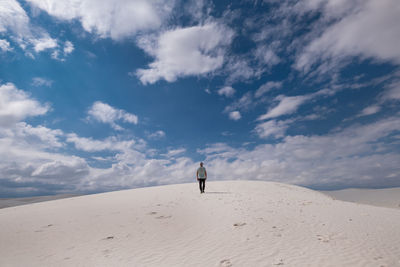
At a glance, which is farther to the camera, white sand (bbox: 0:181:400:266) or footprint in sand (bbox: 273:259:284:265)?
white sand (bbox: 0:181:400:266)

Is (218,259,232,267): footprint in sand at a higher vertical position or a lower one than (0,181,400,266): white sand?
lower

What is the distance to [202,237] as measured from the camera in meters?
8.56

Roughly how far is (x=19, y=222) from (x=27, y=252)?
547 centimetres

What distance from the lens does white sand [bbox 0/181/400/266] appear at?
6.65 meters

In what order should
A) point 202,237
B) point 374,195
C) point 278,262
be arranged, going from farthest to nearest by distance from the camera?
point 374,195 → point 202,237 → point 278,262

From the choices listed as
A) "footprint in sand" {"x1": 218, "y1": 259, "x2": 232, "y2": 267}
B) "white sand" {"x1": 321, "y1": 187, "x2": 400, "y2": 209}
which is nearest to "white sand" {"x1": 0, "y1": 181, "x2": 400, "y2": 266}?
"footprint in sand" {"x1": 218, "y1": 259, "x2": 232, "y2": 267}

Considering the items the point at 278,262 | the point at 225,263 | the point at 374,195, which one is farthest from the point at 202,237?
the point at 374,195

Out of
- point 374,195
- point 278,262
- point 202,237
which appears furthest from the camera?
point 374,195

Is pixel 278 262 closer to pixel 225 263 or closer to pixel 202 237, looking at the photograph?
pixel 225 263

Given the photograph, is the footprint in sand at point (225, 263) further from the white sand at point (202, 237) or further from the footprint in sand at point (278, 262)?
the footprint in sand at point (278, 262)

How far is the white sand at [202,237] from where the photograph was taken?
21.8 feet

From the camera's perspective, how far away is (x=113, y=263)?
6594 millimetres

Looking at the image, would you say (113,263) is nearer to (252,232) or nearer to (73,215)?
(252,232)

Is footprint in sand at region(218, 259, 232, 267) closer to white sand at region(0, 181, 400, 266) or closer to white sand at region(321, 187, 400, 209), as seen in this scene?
white sand at region(0, 181, 400, 266)
